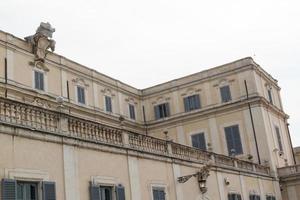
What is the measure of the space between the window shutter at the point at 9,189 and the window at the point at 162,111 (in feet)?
89.9

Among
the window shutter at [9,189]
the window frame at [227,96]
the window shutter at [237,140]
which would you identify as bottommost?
the window shutter at [9,189]

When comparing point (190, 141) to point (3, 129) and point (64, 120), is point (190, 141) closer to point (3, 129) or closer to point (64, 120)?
point (64, 120)

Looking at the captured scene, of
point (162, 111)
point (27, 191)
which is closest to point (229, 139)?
point (162, 111)

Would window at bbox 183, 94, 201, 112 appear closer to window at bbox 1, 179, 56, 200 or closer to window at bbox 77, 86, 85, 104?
window at bbox 77, 86, 85, 104

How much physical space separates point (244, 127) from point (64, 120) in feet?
74.2

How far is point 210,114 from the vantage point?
36.2m

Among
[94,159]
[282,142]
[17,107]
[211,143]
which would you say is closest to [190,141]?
[211,143]

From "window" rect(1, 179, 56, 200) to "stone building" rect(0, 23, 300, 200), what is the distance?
26mm

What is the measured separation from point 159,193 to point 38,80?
14000 mm

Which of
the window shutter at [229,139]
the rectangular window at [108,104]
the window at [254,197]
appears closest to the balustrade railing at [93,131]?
the window at [254,197]

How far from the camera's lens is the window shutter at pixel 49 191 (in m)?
12.5

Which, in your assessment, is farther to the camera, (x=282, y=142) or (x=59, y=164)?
(x=282, y=142)

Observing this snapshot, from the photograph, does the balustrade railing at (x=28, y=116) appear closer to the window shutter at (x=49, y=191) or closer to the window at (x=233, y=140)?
the window shutter at (x=49, y=191)

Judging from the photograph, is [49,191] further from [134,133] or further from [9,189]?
[134,133]
